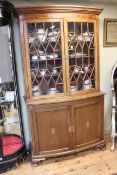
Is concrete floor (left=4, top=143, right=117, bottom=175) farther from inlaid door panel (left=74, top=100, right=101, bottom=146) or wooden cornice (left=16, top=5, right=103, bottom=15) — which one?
wooden cornice (left=16, top=5, right=103, bottom=15)

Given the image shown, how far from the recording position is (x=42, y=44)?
227cm

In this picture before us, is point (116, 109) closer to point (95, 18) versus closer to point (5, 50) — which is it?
point (95, 18)

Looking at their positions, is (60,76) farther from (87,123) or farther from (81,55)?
(87,123)

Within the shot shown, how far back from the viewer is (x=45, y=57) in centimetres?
231

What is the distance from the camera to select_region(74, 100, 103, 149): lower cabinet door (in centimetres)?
249

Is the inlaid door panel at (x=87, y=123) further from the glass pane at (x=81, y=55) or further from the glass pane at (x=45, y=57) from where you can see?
the glass pane at (x=45, y=57)

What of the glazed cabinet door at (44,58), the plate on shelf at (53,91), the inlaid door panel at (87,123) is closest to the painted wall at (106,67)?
the glazed cabinet door at (44,58)

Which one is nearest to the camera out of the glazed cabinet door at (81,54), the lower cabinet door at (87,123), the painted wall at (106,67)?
the glazed cabinet door at (81,54)

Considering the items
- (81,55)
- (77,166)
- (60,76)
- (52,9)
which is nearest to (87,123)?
(77,166)

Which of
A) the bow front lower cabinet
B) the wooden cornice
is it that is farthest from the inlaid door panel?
the wooden cornice

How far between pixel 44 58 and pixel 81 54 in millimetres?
514

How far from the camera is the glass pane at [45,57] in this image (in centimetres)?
223

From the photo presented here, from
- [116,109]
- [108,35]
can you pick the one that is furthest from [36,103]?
[108,35]

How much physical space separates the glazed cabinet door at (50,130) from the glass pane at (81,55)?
39 centimetres
